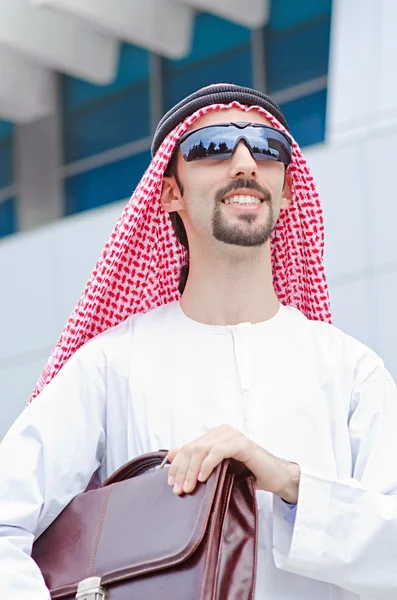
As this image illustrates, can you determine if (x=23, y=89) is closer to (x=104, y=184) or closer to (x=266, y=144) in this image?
(x=104, y=184)

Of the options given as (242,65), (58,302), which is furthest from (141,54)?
(58,302)

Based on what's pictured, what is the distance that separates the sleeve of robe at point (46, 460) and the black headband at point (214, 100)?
1.97 ft

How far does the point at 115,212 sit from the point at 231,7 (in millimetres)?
1646

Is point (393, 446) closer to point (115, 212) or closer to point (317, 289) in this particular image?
point (317, 289)

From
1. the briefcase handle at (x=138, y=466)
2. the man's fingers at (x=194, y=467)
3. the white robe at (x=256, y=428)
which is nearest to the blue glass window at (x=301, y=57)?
the white robe at (x=256, y=428)

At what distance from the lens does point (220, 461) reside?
7.88ft

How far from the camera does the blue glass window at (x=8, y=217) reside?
10.5 meters

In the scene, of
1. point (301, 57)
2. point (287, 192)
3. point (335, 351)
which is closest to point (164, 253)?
point (287, 192)

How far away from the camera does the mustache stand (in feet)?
9.41

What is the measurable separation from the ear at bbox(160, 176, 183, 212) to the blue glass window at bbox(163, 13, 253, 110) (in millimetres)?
6205

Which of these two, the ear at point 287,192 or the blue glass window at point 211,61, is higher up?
the blue glass window at point 211,61

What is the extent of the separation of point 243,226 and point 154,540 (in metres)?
0.78

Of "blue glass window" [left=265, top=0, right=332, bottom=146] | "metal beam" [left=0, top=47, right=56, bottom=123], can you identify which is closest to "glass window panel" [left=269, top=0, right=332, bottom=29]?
"blue glass window" [left=265, top=0, right=332, bottom=146]

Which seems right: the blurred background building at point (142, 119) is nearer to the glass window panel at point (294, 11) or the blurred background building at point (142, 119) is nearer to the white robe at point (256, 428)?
the glass window panel at point (294, 11)
